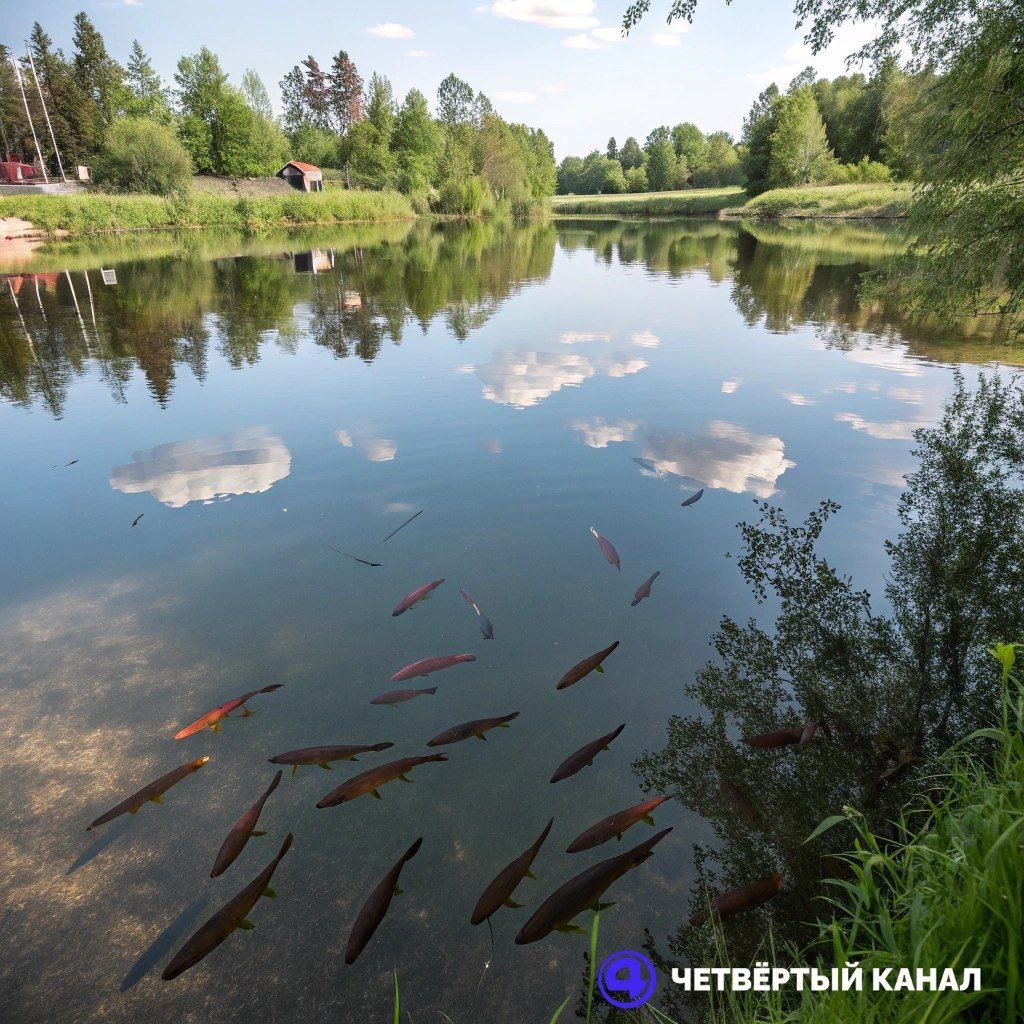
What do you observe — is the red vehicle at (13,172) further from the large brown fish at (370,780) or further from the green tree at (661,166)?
the green tree at (661,166)

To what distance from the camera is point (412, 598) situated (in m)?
6.46

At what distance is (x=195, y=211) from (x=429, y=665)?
6667 cm

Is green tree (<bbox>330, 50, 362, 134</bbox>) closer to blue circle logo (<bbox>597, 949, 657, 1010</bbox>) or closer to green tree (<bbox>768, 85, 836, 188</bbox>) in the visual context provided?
green tree (<bbox>768, 85, 836, 188</bbox>)

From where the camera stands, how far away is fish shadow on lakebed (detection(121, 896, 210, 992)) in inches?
135

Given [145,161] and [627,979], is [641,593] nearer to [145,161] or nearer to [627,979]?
[627,979]

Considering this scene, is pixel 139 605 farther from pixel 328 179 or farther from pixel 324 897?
pixel 328 179

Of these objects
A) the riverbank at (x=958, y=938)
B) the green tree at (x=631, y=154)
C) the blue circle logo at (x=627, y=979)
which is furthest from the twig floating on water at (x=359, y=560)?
the green tree at (x=631, y=154)

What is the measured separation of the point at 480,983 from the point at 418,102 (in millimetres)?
108725

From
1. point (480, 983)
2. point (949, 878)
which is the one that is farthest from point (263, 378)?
point (949, 878)

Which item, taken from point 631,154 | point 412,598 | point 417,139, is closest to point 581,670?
point 412,598

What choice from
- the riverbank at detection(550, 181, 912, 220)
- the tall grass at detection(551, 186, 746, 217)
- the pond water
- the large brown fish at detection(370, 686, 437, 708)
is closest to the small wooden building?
the riverbank at detection(550, 181, 912, 220)

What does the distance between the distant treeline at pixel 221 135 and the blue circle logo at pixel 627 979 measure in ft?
242

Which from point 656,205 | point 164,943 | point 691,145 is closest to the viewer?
point 164,943

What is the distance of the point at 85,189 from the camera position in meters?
59.3
